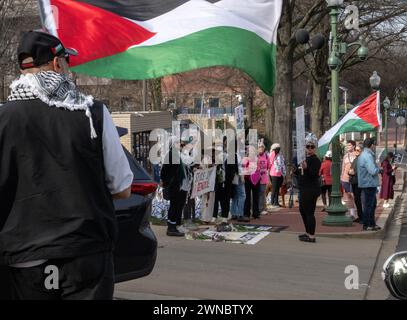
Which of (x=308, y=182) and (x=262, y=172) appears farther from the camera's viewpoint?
(x=262, y=172)

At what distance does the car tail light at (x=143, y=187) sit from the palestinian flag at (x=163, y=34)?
0.97 metres

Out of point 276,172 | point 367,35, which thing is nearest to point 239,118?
point 276,172

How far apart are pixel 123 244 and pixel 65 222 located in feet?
6.89

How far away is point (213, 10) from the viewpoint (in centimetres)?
468

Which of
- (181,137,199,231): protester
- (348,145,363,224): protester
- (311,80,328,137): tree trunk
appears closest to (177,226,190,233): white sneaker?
(181,137,199,231): protester

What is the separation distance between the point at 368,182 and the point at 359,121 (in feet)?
3.95

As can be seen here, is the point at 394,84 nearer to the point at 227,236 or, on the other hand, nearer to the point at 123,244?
the point at 227,236

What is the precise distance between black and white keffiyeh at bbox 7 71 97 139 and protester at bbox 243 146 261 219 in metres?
10.4

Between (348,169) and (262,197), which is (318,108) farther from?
(262,197)

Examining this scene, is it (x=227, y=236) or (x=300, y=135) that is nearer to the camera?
(x=300, y=135)

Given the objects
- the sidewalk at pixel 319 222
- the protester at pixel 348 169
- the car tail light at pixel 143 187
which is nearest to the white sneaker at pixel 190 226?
the sidewalk at pixel 319 222

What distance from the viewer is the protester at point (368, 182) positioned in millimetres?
11633

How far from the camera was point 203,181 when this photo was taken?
11727 mm
